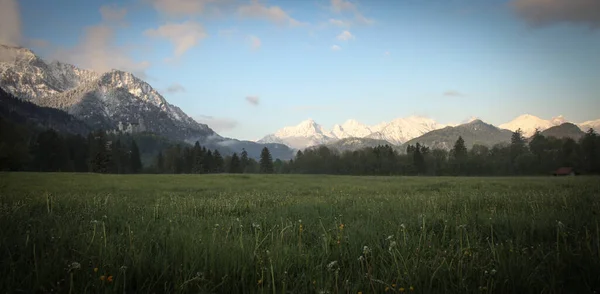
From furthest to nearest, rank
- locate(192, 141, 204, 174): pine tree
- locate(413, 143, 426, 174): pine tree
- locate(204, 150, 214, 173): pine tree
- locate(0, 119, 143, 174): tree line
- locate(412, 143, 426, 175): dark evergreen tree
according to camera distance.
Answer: locate(204, 150, 214, 173): pine tree, locate(192, 141, 204, 174): pine tree, locate(413, 143, 426, 174): pine tree, locate(412, 143, 426, 175): dark evergreen tree, locate(0, 119, 143, 174): tree line

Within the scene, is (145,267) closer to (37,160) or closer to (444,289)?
(444,289)

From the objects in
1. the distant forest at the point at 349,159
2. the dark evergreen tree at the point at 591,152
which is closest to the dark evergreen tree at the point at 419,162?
the distant forest at the point at 349,159

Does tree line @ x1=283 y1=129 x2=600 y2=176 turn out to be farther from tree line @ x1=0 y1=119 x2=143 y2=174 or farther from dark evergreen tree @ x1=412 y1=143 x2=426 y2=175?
tree line @ x1=0 y1=119 x2=143 y2=174

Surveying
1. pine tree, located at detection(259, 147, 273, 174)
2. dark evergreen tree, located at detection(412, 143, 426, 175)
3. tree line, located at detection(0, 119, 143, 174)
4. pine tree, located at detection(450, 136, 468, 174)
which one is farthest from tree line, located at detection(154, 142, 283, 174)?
pine tree, located at detection(450, 136, 468, 174)

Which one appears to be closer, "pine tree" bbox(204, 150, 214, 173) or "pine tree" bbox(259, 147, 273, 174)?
"pine tree" bbox(204, 150, 214, 173)

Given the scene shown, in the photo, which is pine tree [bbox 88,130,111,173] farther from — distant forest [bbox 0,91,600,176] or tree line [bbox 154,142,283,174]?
tree line [bbox 154,142,283,174]

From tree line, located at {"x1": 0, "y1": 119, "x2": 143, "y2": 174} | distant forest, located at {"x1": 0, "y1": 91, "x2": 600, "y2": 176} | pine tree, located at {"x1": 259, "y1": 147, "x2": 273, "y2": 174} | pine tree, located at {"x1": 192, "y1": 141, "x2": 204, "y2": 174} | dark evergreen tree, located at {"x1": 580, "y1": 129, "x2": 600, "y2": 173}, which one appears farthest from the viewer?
pine tree, located at {"x1": 259, "y1": 147, "x2": 273, "y2": 174}

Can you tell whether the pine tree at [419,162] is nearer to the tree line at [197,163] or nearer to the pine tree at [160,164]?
the tree line at [197,163]

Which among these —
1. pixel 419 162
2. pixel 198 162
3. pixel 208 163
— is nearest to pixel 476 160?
pixel 419 162

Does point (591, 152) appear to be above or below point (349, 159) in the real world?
below

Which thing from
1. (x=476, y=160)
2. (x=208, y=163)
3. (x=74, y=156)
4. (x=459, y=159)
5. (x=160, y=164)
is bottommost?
(x=476, y=160)

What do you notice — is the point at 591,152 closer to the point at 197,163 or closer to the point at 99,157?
the point at 197,163

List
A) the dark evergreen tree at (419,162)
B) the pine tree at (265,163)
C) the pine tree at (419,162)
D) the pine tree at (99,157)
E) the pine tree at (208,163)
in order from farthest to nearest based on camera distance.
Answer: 1. the pine tree at (265,163)
2. the pine tree at (208,163)
3. the pine tree at (419,162)
4. the dark evergreen tree at (419,162)
5. the pine tree at (99,157)

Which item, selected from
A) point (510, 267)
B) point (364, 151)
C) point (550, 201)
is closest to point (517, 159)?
point (364, 151)
